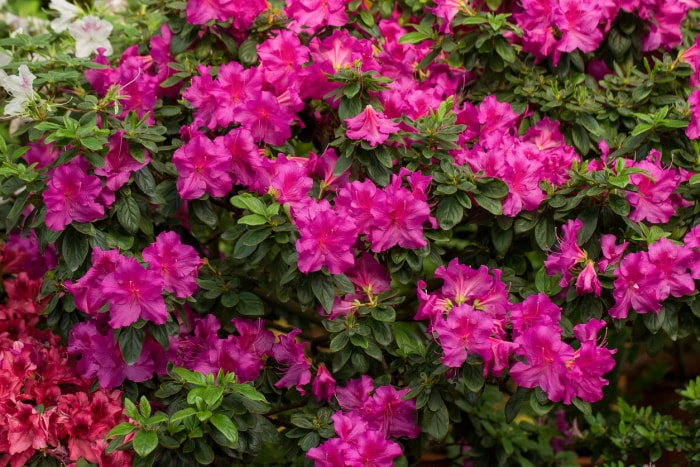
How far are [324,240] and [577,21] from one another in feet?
2.93

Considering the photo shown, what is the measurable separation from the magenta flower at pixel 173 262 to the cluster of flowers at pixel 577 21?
1.02 meters

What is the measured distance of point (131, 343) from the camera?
212 cm

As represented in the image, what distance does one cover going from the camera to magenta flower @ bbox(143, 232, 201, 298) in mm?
2129

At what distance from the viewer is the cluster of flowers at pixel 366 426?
2092mm

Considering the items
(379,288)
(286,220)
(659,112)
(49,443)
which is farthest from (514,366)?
(49,443)

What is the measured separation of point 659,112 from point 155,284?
4.03 feet

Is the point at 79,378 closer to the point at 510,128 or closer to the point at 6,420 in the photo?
the point at 6,420

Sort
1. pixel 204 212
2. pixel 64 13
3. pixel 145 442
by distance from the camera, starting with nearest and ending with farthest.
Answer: pixel 145 442, pixel 204 212, pixel 64 13

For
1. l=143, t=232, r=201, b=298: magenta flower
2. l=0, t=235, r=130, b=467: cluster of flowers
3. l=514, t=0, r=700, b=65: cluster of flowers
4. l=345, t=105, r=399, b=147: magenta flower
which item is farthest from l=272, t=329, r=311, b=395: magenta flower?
l=514, t=0, r=700, b=65: cluster of flowers

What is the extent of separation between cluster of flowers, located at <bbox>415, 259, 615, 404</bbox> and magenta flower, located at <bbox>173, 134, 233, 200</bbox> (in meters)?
0.54

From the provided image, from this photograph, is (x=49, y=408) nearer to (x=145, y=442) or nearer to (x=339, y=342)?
(x=145, y=442)

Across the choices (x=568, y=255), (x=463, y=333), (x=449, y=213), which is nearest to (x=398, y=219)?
(x=449, y=213)

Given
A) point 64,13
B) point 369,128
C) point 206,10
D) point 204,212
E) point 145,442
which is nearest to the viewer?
point 145,442

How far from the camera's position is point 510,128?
8.09 feet
